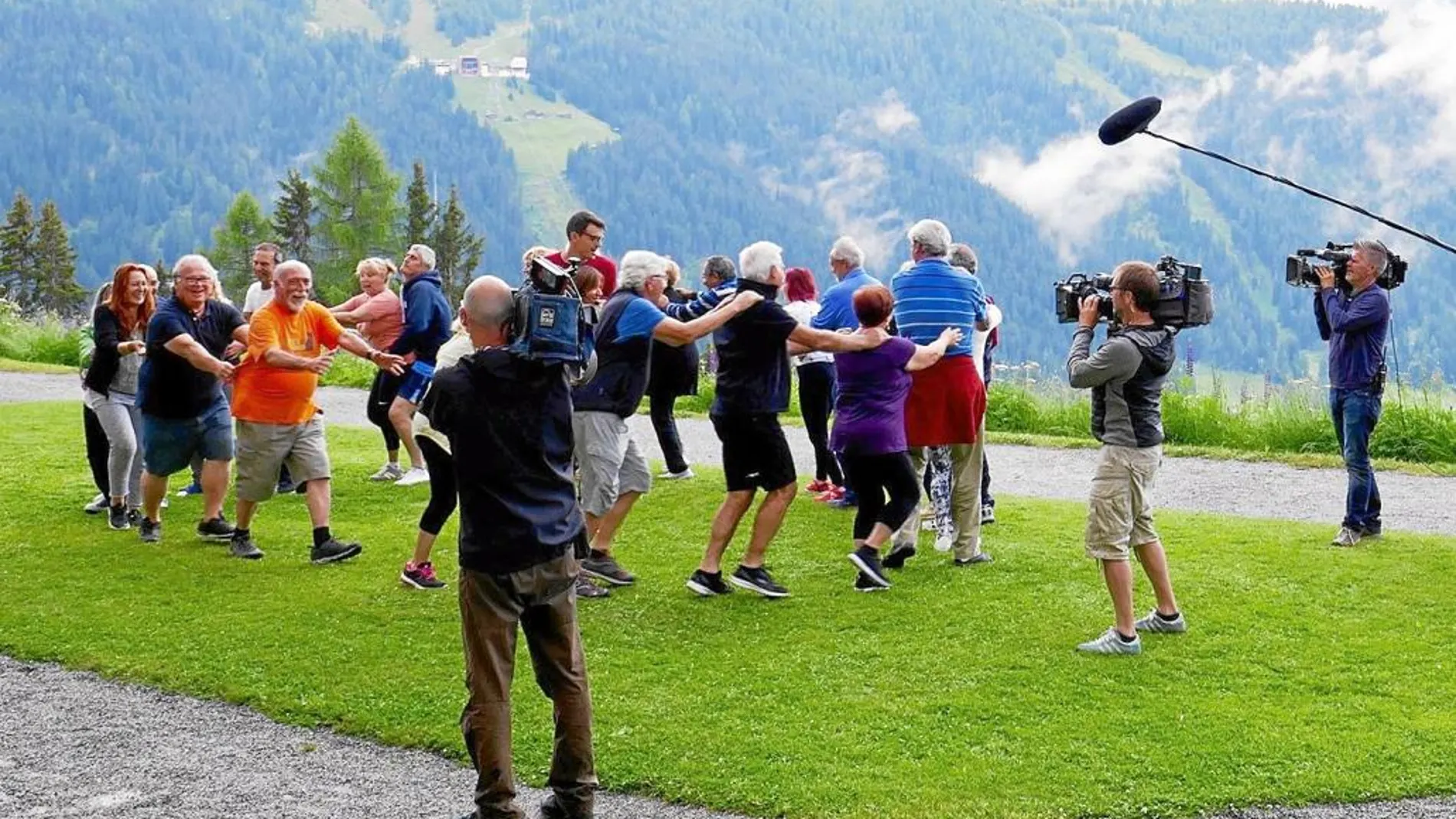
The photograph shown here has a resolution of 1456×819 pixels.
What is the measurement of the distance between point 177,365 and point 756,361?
3.96 m

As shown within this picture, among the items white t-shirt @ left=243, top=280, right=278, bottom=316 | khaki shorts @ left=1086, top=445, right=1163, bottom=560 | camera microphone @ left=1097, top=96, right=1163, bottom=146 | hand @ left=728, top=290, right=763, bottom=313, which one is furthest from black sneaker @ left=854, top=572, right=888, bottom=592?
white t-shirt @ left=243, top=280, right=278, bottom=316

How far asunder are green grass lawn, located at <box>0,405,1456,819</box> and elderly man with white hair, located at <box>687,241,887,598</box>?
328 mm

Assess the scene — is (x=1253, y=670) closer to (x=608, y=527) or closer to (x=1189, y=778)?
(x=1189, y=778)

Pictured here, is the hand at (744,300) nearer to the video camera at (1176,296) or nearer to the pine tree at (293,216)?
the video camera at (1176,296)

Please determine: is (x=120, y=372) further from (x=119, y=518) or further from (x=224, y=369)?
(x=224, y=369)

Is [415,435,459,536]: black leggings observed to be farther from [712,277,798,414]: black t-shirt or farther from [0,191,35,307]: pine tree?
[0,191,35,307]: pine tree

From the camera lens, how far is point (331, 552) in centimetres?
937

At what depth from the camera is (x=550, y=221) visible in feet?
655

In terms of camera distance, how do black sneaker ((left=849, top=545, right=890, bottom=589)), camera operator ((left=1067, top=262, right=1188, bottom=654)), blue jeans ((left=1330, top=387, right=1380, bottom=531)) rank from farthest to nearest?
1. blue jeans ((left=1330, top=387, right=1380, bottom=531))
2. black sneaker ((left=849, top=545, right=890, bottom=589))
3. camera operator ((left=1067, top=262, right=1188, bottom=654))

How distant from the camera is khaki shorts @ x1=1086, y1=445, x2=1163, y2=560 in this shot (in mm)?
7266

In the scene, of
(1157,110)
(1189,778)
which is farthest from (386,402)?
(1189,778)

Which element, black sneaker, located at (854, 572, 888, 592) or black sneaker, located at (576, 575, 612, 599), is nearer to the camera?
black sneaker, located at (576, 575, 612, 599)

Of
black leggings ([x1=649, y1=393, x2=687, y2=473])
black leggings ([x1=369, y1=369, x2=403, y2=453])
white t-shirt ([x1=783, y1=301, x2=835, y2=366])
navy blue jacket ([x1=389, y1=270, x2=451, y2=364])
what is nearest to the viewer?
navy blue jacket ([x1=389, y1=270, x2=451, y2=364])

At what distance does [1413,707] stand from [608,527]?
444 cm
